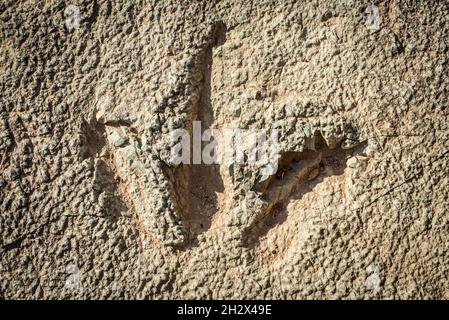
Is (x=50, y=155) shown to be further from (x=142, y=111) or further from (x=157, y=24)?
(x=157, y=24)

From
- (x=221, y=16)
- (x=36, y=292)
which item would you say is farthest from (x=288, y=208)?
(x=36, y=292)

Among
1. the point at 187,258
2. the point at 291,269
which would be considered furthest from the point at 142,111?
the point at 291,269

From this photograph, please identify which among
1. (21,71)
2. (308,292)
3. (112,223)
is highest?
(21,71)

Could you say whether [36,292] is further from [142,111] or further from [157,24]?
[157,24]

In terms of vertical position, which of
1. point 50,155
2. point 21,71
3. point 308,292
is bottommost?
point 308,292

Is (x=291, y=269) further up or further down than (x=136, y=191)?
further down

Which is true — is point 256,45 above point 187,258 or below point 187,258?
above
